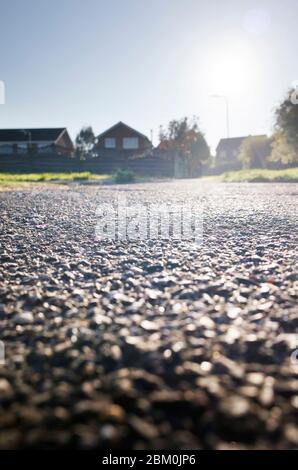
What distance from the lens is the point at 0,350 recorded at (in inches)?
46.1

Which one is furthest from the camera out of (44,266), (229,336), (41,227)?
(41,227)

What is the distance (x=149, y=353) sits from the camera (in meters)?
1.13

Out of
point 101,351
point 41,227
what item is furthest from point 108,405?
point 41,227

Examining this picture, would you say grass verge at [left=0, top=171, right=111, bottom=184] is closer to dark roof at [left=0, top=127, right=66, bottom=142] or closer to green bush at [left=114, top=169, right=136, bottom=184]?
green bush at [left=114, top=169, right=136, bottom=184]

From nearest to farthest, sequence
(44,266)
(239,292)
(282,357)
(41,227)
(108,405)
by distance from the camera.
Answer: (108,405) < (282,357) < (239,292) < (44,266) < (41,227)

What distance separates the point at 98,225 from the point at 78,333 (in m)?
2.87

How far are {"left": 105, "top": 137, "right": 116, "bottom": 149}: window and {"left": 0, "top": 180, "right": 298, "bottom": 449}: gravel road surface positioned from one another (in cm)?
4149

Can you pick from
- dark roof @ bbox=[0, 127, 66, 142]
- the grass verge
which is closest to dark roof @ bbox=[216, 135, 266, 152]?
dark roof @ bbox=[0, 127, 66, 142]

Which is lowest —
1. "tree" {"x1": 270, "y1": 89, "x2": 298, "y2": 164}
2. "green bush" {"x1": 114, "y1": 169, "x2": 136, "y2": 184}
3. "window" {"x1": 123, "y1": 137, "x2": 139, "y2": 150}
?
"green bush" {"x1": 114, "y1": 169, "x2": 136, "y2": 184}

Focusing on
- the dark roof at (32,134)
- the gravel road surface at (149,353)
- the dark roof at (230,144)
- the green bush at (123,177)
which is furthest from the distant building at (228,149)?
the gravel road surface at (149,353)

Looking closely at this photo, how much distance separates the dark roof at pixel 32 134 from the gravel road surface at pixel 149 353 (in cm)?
4527

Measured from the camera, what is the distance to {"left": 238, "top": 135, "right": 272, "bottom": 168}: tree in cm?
4016
